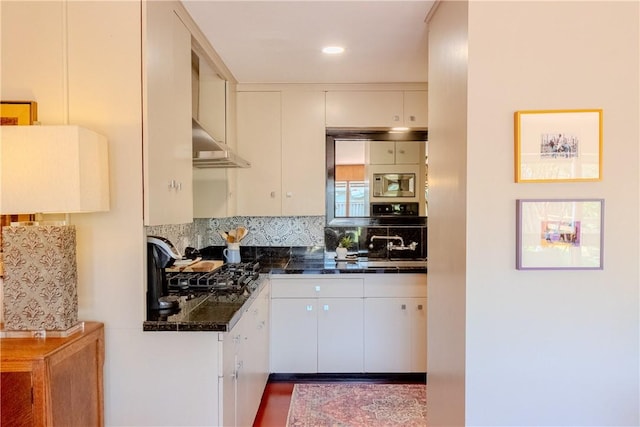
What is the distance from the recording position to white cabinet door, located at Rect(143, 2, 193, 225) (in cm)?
173

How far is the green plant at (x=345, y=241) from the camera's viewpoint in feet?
12.2

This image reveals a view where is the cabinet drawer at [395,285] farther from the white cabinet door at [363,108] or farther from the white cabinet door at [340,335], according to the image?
the white cabinet door at [363,108]

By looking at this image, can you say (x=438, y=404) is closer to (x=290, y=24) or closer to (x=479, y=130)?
(x=479, y=130)

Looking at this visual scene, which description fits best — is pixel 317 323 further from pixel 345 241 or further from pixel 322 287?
pixel 345 241

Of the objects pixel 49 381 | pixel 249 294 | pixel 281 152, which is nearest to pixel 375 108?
pixel 281 152

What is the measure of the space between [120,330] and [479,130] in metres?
1.73

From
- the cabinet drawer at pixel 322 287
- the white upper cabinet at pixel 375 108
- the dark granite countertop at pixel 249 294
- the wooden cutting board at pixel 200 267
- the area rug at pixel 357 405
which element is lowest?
the area rug at pixel 357 405

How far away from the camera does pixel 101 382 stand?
171cm

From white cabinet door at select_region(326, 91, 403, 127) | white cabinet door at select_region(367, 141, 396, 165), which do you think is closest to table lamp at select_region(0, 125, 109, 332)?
white cabinet door at select_region(326, 91, 403, 127)

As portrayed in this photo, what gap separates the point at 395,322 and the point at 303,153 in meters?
1.58

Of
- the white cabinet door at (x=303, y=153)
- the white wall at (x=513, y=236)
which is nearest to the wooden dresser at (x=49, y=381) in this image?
the white wall at (x=513, y=236)

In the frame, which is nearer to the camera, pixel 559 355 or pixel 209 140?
pixel 559 355

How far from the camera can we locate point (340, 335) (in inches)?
125

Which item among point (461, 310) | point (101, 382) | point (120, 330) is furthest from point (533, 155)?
point (101, 382)
